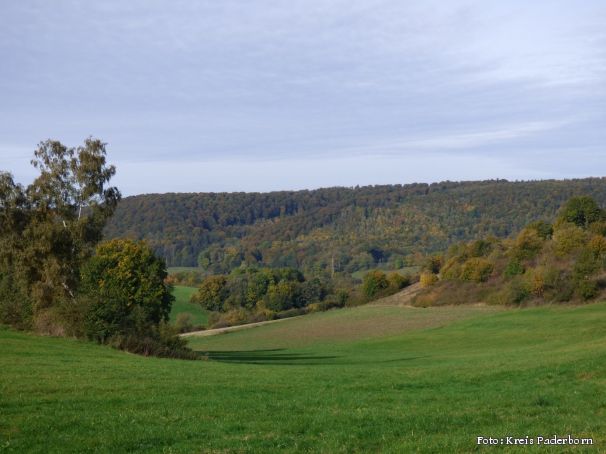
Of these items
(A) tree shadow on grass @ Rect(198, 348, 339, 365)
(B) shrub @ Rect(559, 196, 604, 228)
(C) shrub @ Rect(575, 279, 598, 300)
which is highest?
(B) shrub @ Rect(559, 196, 604, 228)

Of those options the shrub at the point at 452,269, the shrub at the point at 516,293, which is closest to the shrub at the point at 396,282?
the shrub at the point at 452,269

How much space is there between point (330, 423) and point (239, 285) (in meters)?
112

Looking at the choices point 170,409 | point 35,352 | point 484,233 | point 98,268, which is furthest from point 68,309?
point 484,233

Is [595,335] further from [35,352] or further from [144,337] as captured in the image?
[35,352]

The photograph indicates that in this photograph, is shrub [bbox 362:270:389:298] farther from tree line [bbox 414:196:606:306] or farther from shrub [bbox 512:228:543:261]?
shrub [bbox 512:228:543:261]

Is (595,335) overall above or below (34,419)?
below

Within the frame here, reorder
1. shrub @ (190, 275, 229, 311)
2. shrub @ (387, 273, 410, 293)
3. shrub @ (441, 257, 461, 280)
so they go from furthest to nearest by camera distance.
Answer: shrub @ (190, 275, 229, 311) → shrub @ (387, 273, 410, 293) → shrub @ (441, 257, 461, 280)

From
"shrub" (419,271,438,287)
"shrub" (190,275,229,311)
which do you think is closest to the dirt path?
"shrub" (190,275,229,311)

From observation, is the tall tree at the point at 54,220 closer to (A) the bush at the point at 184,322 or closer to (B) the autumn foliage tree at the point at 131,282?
(B) the autumn foliage tree at the point at 131,282

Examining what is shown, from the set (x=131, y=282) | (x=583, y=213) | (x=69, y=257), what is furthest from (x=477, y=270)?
(x=69, y=257)

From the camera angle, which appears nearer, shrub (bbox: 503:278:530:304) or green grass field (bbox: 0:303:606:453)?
green grass field (bbox: 0:303:606:453)

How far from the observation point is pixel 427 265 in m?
122

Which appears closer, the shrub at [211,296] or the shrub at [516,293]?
the shrub at [516,293]

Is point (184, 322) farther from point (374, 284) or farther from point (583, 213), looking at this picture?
point (583, 213)
